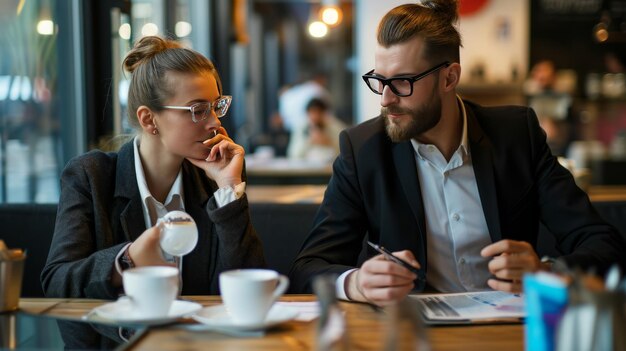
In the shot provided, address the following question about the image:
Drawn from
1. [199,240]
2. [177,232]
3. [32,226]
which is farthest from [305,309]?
[32,226]

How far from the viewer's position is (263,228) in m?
2.50

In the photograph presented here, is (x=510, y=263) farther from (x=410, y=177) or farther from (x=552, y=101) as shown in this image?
(x=552, y=101)

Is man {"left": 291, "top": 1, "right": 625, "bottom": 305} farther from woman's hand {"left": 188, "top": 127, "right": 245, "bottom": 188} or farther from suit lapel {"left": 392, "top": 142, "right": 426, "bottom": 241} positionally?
woman's hand {"left": 188, "top": 127, "right": 245, "bottom": 188}

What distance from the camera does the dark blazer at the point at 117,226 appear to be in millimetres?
1729

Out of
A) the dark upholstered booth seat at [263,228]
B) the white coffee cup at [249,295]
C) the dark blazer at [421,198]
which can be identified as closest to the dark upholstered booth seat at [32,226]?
the dark upholstered booth seat at [263,228]

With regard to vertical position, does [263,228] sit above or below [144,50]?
below

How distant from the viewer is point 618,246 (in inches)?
75.1

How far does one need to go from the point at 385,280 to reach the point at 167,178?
80 centimetres

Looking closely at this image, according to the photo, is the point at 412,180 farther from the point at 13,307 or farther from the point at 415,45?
the point at 13,307

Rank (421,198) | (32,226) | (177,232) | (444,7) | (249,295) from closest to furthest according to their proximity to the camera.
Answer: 1. (249,295)
2. (177,232)
3. (421,198)
4. (444,7)
5. (32,226)

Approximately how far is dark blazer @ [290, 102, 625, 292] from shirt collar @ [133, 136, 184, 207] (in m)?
0.39

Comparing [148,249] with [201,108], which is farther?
[201,108]

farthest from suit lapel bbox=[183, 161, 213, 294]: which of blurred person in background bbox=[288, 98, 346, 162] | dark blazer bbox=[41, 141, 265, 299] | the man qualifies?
blurred person in background bbox=[288, 98, 346, 162]

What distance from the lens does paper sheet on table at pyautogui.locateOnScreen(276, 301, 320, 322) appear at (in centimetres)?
144
